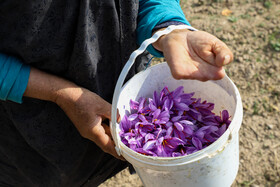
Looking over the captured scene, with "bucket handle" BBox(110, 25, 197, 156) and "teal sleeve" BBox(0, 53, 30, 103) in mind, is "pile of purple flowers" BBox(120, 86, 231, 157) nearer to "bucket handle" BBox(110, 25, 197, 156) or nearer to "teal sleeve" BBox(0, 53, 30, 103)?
"bucket handle" BBox(110, 25, 197, 156)

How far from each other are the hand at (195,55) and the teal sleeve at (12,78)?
1.47 feet

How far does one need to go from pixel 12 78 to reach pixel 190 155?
1.91 ft

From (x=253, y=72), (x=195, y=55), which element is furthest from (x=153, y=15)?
(x=253, y=72)

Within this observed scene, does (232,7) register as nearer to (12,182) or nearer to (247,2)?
(247,2)

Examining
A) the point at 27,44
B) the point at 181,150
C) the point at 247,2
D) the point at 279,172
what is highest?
the point at 27,44

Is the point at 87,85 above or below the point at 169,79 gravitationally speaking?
above

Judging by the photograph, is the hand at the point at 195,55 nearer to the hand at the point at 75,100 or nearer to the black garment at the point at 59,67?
the black garment at the point at 59,67

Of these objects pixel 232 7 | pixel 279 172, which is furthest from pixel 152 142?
pixel 232 7

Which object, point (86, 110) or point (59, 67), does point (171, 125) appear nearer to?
point (86, 110)

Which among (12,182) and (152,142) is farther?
(12,182)

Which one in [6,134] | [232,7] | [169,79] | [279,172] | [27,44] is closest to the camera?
[27,44]

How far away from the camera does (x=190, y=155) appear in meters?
0.98

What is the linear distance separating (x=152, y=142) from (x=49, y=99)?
14.8 inches

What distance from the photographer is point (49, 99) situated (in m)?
1.11
